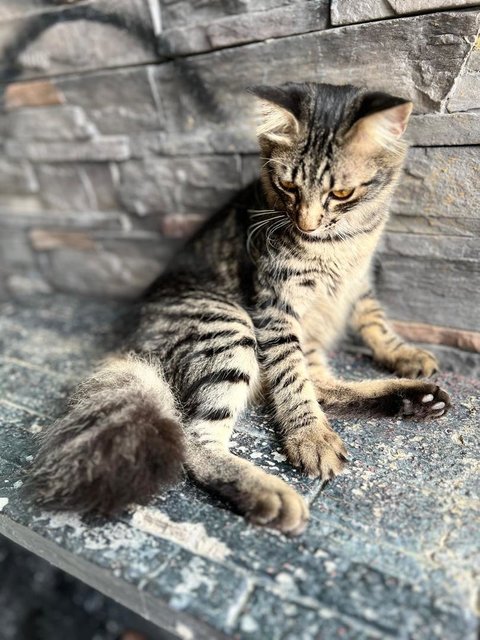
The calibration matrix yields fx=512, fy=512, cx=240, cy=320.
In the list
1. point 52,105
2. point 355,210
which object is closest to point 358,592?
point 355,210

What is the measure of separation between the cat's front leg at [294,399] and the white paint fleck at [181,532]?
14.2 inches

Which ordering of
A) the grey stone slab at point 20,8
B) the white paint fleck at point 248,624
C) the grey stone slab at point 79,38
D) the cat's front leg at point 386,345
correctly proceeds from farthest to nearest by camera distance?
the grey stone slab at point 20,8, the grey stone slab at point 79,38, the cat's front leg at point 386,345, the white paint fleck at point 248,624

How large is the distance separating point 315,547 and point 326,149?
1117 mm

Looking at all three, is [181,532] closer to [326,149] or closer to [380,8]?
[326,149]

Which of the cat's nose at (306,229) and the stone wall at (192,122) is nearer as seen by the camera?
the cat's nose at (306,229)

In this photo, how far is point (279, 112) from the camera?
156 cm

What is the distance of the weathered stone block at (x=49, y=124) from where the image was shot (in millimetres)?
2426

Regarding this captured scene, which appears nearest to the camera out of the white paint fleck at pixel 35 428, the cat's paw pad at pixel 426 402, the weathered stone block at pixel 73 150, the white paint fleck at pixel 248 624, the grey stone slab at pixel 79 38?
the white paint fleck at pixel 248 624

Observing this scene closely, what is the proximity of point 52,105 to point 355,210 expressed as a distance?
166 centimetres

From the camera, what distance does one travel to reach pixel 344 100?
1.55 metres

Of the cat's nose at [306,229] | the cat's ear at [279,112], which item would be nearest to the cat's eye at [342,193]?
the cat's nose at [306,229]

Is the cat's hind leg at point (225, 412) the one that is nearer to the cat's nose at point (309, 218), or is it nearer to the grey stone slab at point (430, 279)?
the cat's nose at point (309, 218)

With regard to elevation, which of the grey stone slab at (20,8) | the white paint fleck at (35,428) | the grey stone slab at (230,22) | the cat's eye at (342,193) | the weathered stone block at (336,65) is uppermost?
→ the grey stone slab at (20,8)

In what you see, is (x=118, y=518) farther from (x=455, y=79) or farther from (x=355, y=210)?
(x=455, y=79)
